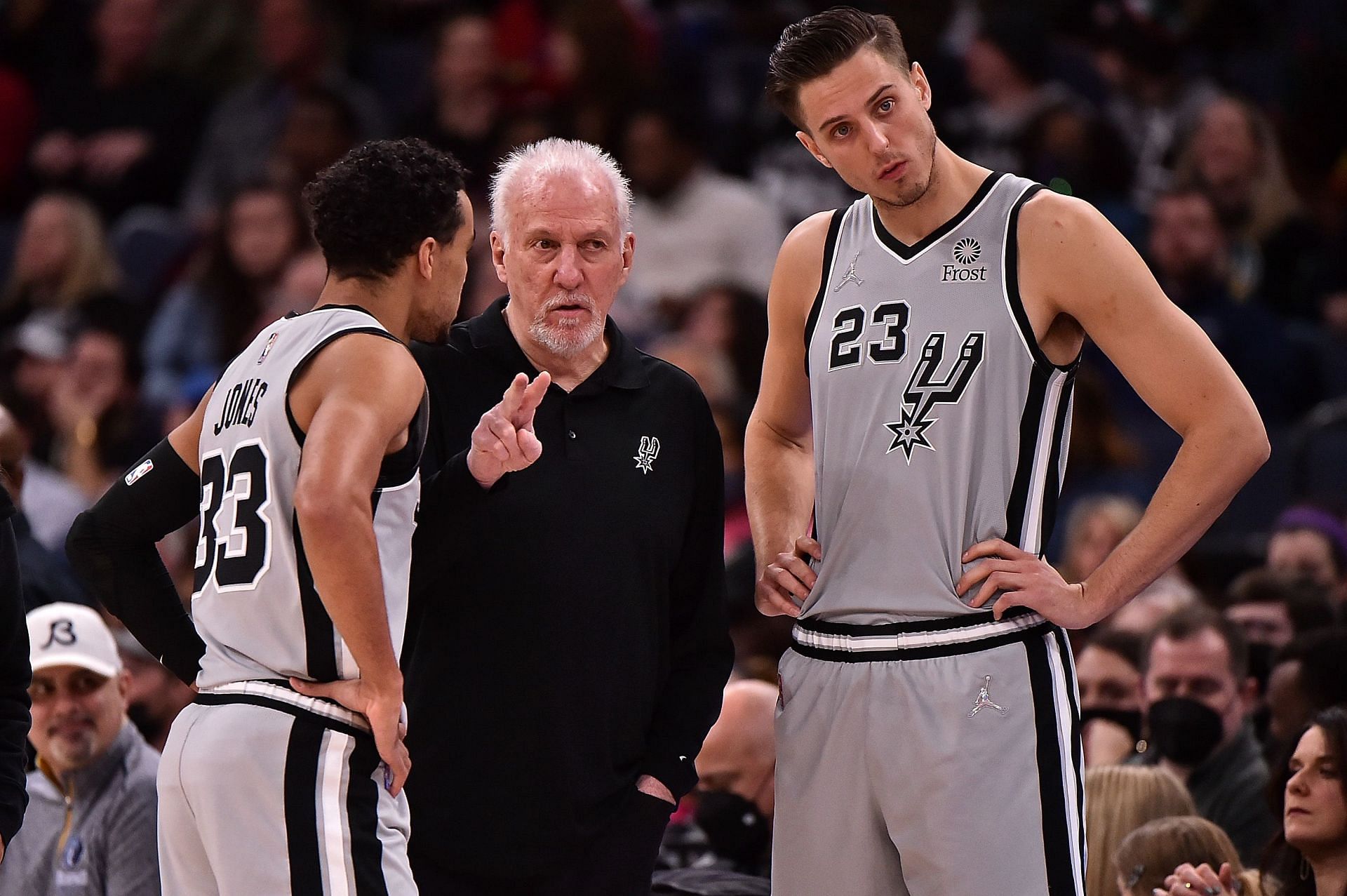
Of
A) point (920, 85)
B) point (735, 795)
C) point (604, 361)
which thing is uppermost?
point (920, 85)

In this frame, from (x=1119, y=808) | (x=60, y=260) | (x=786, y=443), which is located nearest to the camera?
(x=786, y=443)

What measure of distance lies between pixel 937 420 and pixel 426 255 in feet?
3.72

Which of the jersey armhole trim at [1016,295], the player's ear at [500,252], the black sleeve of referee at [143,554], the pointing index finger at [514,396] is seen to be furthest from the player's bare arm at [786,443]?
the black sleeve of referee at [143,554]

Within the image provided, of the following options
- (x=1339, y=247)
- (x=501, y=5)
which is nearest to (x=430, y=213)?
(x=1339, y=247)

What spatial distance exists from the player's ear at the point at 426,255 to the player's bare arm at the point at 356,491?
0.93 ft

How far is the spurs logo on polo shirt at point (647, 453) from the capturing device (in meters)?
4.42

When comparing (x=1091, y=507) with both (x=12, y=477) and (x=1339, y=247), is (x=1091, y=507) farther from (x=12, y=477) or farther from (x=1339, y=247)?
(x=12, y=477)

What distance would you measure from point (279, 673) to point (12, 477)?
2256 mm

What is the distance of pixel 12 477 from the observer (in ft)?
18.4

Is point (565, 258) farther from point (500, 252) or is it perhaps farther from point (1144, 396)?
point (1144, 396)

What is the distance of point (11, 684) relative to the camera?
13.1 feet

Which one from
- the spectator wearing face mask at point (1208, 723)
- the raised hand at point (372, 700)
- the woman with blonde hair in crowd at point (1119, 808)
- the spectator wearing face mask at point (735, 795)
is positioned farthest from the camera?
the spectator wearing face mask at point (1208, 723)

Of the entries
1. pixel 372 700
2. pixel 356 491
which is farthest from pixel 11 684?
pixel 356 491

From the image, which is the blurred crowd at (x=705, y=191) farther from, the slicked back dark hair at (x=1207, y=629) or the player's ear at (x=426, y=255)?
the player's ear at (x=426, y=255)
